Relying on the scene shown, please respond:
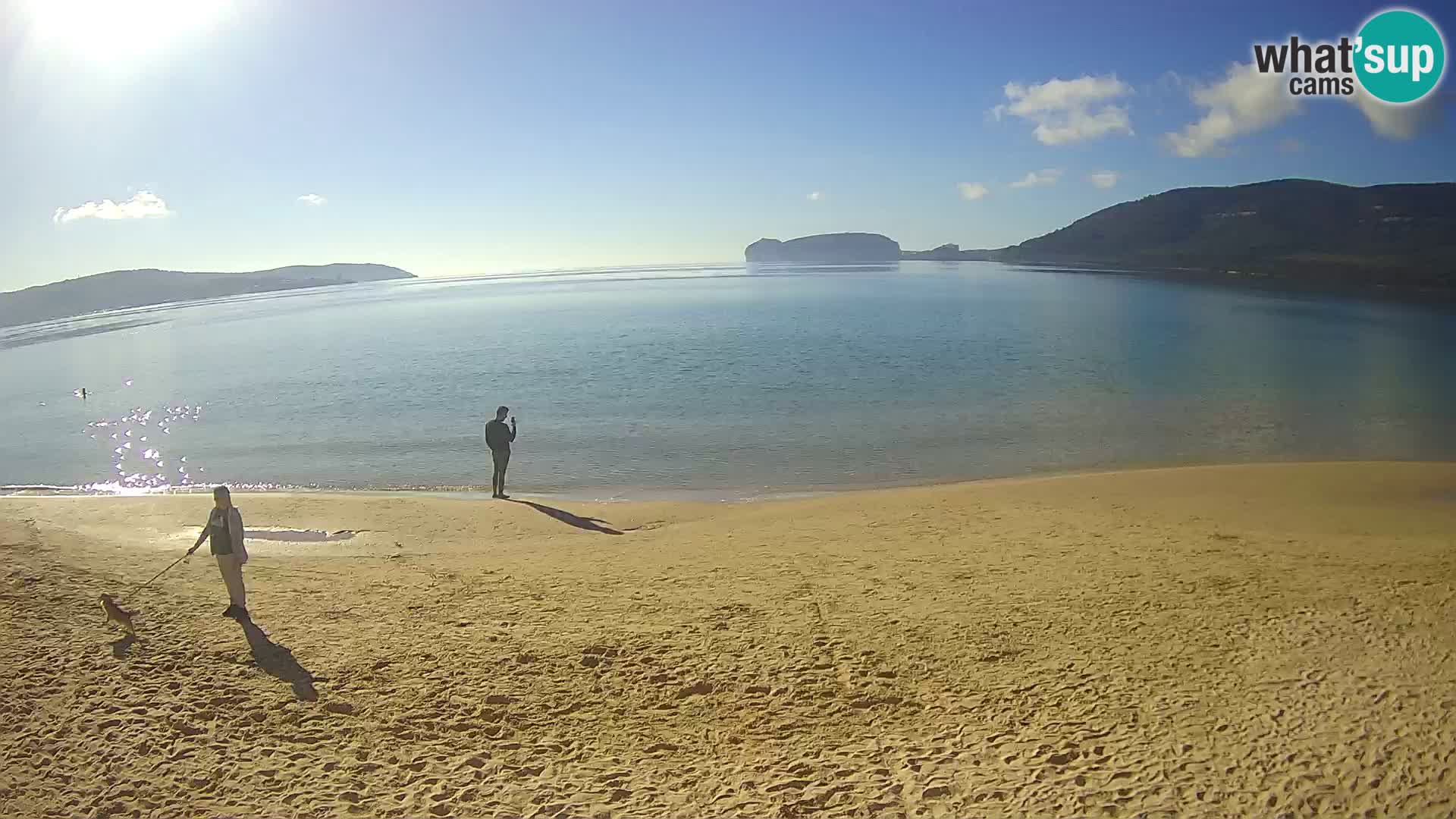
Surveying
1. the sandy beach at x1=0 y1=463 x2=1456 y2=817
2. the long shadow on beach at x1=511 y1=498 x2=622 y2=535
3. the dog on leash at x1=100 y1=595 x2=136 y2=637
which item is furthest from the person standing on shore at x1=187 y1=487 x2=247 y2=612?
the long shadow on beach at x1=511 y1=498 x2=622 y2=535

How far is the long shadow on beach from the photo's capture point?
44.0 ft

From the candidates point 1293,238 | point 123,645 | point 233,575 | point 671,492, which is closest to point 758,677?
point 233,575

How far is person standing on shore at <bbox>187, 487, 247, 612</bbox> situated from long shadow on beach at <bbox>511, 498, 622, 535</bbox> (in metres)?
5.79

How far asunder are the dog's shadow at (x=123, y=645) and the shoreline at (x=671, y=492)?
8751 millimetres

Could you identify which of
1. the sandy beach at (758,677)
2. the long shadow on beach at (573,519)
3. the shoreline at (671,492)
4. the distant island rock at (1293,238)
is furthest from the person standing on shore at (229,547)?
the distant island rock at (1293,238)

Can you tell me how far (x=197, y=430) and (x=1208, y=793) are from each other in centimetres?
2866

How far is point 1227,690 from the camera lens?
21.2 ft

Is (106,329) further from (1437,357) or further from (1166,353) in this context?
(1437,357)

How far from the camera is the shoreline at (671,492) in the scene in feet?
52.4

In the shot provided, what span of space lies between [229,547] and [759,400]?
19396mm

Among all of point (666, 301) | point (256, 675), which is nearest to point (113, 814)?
point (256, 675)

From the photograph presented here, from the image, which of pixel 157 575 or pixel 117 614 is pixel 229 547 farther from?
pixel 157 575

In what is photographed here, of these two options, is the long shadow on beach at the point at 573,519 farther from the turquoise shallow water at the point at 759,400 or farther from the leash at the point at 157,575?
the leash at the point at 157,575

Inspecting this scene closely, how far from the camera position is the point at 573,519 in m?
14.0
